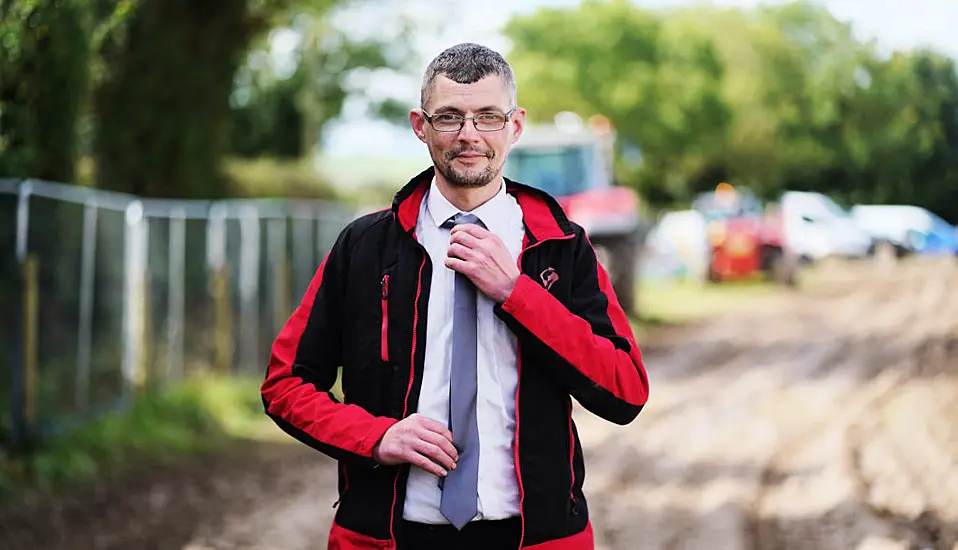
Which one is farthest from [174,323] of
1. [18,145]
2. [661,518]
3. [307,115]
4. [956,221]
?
[307,115]

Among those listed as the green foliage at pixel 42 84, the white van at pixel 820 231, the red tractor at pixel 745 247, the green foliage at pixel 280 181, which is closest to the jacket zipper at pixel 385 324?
the green foliage at pixel 42 84

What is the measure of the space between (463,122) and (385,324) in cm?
46

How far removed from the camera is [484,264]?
2852 millimetres

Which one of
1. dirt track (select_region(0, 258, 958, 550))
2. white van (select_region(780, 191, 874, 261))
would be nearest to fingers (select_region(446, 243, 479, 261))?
dirt track (select_region(0, 258, 958, 550))

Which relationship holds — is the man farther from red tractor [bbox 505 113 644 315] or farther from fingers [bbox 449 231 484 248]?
red tractor [bbox 505 113 644 315]

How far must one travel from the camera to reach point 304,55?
40969mm

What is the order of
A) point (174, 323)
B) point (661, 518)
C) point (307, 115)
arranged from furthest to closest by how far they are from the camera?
point (307, 115) → point (174, 323) → point (661, 518)

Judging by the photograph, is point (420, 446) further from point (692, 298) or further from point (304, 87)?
point (304, 87)

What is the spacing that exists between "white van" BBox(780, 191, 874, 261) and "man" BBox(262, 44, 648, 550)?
27791 mm

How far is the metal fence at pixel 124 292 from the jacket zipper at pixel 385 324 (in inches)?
267

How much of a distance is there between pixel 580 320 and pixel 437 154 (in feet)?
1.54

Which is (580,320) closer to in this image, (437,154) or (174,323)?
(437,154)

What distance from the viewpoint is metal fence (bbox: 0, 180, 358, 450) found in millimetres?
9352

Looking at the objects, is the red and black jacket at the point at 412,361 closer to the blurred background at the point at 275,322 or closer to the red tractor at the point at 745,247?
the blurred background at the point at 275,322
